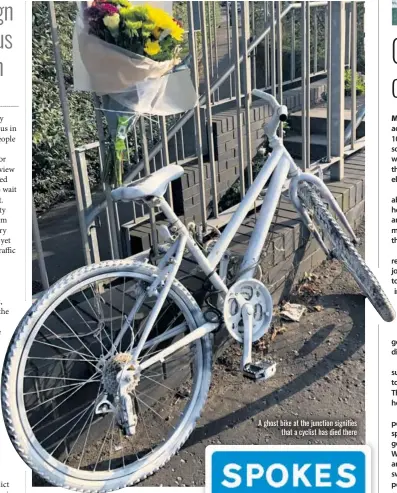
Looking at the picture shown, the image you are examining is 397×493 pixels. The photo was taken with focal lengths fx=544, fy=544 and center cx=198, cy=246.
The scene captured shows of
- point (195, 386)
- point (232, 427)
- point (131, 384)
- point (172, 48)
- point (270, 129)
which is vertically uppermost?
point (172, 48)

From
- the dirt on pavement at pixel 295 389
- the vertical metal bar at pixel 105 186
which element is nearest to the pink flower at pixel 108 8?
the vertical metal bar at pixel 105 186

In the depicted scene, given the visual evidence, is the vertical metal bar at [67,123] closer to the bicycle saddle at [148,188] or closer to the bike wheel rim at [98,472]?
the bicycle saddle at [148,188]

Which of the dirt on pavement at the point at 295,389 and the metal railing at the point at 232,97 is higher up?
the metal railing at the point at 232,97

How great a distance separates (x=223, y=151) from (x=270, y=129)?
1447 mm

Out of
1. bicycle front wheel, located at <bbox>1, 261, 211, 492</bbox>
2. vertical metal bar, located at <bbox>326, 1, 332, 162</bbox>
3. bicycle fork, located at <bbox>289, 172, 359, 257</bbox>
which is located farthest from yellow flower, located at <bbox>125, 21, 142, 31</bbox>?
→ vertical metal bar, located at <bbox>326, 1, 332, 162</bbox>

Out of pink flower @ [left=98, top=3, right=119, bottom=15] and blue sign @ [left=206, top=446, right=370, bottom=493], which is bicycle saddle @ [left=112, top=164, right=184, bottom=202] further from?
blue sign @ [left=206, top=446, right=370, bottom=493]

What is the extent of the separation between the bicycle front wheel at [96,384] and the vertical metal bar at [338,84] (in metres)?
1.75

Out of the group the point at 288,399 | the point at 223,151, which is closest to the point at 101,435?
the point at 288,399

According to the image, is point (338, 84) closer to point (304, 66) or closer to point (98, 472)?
point (304, 66)

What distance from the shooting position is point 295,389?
8.02 feet

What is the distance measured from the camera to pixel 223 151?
3859 mm

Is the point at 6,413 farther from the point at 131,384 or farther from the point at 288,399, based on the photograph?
the point at 288,399

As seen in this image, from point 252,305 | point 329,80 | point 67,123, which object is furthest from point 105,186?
point 329,80

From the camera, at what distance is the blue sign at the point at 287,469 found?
1.99 m
